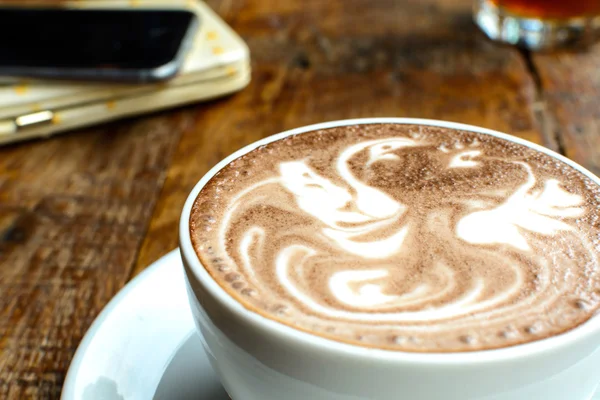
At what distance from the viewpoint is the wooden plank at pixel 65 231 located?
764mm

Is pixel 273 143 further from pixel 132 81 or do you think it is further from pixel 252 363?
pixel 132 81

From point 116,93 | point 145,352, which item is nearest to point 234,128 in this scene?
point 116,93

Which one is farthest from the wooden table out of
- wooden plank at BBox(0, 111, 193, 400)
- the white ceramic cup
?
the white ceramic cup

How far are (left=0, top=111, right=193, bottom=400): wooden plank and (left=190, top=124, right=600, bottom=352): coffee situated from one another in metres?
0.29

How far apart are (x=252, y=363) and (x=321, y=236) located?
4.6 inches

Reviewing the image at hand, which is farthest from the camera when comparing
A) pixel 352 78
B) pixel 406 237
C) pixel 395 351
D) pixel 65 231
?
pixel 352 78

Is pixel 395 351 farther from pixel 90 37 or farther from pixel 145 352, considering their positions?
pixel 90 37

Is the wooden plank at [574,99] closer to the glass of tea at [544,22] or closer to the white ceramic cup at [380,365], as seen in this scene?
the glass of tea at [544,22]

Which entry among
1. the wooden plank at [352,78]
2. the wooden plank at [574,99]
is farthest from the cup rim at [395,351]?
the wooden plank at [574,99]

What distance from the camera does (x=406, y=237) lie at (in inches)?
22.2

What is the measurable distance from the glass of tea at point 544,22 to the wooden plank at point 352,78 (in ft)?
0.14

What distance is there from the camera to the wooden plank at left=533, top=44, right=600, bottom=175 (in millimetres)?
1134

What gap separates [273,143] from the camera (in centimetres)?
69

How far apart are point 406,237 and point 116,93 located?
794 mm
